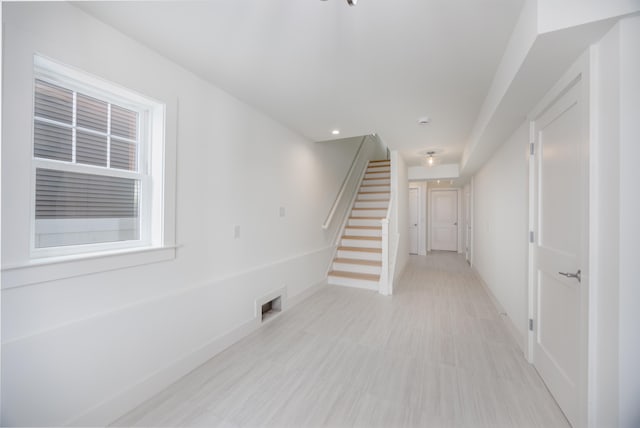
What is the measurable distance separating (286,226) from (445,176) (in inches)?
158

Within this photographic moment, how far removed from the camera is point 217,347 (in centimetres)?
218

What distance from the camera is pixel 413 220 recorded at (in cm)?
763

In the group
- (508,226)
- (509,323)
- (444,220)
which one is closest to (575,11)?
(508,226)

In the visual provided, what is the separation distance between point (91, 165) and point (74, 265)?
0.58m

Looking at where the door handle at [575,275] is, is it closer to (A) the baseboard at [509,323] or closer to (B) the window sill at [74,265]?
(A) the baseboard at [509,323]

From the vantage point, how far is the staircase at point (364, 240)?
4.20 meters

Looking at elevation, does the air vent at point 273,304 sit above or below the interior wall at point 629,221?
below

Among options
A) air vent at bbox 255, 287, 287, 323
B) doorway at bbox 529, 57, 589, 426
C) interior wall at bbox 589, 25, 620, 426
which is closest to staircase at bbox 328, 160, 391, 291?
air vent at bbox 255, 287, 287, 323

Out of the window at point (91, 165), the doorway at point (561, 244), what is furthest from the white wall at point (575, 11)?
the window at point (91, 165)

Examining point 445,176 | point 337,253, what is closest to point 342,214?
point 337,253

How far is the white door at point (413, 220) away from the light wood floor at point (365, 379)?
4567 mm

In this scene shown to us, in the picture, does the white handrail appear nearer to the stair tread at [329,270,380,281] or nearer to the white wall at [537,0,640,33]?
the stair tread at [329,270,380,281]

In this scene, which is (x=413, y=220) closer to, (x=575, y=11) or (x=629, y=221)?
(x=629, y=221)

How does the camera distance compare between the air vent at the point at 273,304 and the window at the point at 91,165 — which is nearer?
the window at the point at 91,165
